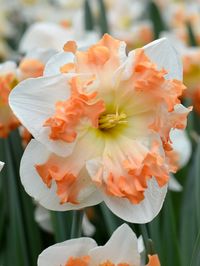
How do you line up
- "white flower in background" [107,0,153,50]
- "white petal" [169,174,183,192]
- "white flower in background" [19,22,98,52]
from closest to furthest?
"white petal" [169,174,183,192]
"white flower in background" [19,22,98,52]
"white flower in background" [107,0,153,50]

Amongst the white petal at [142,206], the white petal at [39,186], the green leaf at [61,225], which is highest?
the white petal at [39,186]

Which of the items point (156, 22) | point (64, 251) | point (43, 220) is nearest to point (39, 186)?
point (64, 251)

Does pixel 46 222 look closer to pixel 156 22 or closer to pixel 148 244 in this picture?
pixel 148 244

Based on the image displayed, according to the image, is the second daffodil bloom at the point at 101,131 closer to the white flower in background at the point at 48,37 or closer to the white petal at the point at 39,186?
the white petal at the point at 39,186

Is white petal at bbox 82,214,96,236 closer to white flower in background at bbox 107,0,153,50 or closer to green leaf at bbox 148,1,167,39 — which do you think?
green leaf at bbox 148,1,167,39

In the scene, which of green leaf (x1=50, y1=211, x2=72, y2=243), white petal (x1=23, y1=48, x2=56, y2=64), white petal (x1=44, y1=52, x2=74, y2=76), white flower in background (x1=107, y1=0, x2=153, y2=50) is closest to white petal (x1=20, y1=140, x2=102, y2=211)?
white petal (x1=44, y1=52, x2=74, y2=76)

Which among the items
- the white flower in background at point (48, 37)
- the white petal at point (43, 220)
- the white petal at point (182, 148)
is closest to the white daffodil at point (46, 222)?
the white petal at point (43, 220)

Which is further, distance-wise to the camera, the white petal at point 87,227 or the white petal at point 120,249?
the white petal at point 87,227
